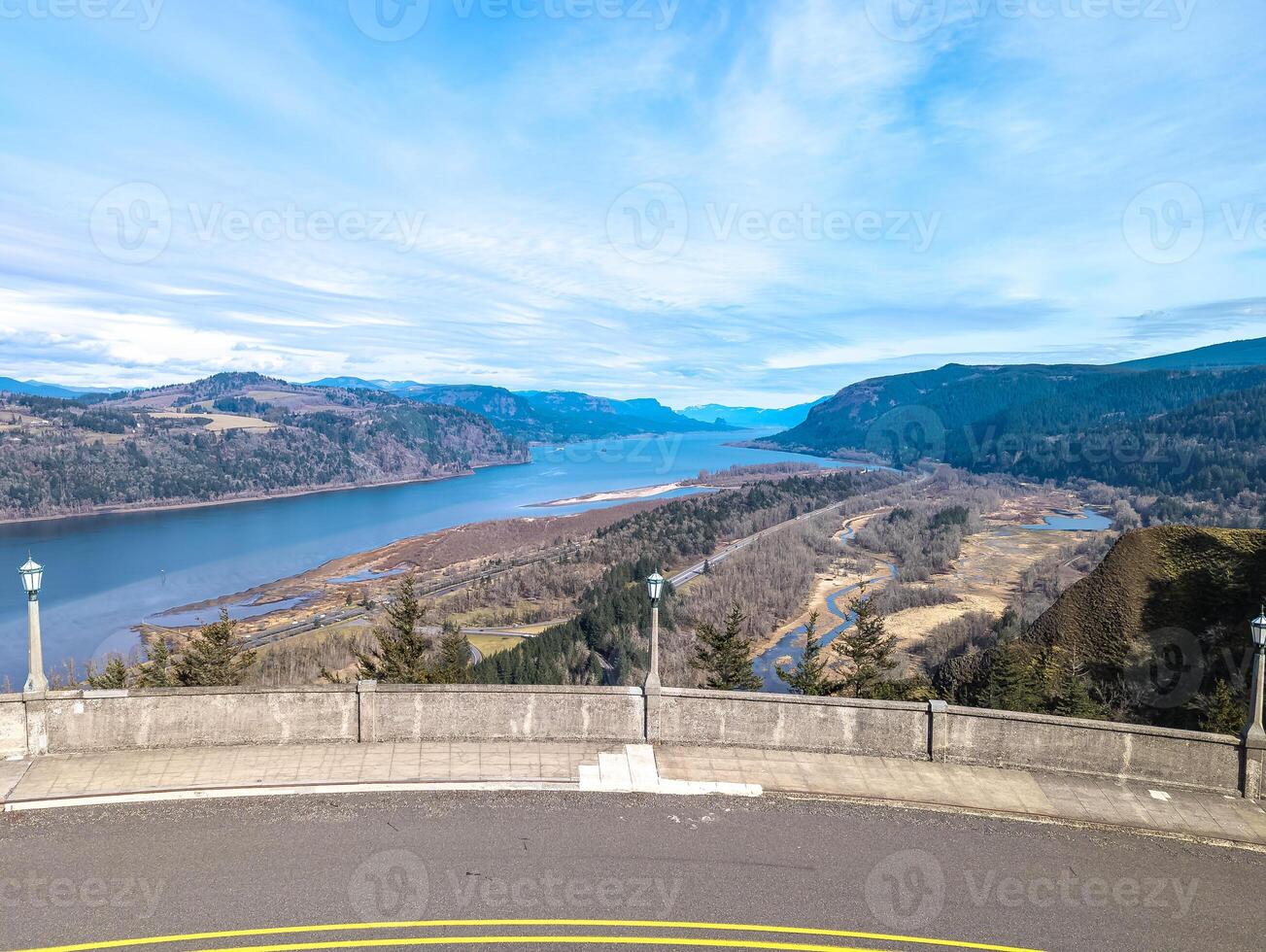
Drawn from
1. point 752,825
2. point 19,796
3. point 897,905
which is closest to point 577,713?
point 752,825

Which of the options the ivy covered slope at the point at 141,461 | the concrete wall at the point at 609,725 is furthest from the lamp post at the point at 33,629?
the ivy covered slope at the point at 141,461

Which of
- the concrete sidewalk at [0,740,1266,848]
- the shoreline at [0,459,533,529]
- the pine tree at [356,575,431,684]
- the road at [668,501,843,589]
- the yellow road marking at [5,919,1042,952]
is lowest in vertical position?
the road at [668,501,843,589]

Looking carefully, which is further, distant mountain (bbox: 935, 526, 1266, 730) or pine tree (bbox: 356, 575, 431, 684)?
pine tree (bbox: 356, 575, 431, 684)

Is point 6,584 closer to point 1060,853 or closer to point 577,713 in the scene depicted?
point 577,713

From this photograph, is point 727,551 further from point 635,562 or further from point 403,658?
point 403,658

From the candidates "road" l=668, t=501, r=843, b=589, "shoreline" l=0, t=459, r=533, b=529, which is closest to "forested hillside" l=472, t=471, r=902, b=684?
"road" l=668, t=501, r=843, b=589

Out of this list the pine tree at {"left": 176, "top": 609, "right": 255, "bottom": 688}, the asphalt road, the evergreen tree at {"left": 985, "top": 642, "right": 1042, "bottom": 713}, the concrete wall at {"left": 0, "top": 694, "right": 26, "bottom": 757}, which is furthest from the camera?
the pine tree at {"left": 176, "top": 609, "right": 255, "bottom": 688}

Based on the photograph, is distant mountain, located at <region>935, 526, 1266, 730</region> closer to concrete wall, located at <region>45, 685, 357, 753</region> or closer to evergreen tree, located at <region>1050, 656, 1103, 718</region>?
evergreen tree, located at <region>1050, 656, 1103, 718</region>
